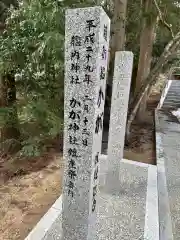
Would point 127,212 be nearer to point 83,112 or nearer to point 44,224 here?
point 44,224

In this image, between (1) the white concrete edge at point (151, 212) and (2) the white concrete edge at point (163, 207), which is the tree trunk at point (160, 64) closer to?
(2) the white concrete edge at point (163, 207)

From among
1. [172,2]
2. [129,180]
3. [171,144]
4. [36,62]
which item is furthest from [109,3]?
[129,180]

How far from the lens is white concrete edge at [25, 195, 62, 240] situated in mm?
3204

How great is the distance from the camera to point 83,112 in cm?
227

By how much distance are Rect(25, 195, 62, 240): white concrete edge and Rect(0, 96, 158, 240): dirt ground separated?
0.32 m

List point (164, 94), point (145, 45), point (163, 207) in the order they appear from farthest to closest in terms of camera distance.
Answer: point (164, 94) < point (145, 45) < point (163, 207)

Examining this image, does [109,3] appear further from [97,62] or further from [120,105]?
[97,62]

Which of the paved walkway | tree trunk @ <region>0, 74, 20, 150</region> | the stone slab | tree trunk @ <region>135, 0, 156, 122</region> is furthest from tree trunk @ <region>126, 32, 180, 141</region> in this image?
tree trunk @ <region>0, 74, 20, 150</region>

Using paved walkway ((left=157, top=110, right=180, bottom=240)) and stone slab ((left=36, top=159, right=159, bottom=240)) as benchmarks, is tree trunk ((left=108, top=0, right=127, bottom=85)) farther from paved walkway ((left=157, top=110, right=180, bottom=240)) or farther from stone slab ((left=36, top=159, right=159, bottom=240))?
stone slab ((left=36, top=159, right=159, bottom=240))

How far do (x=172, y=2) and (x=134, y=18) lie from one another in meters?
1.21

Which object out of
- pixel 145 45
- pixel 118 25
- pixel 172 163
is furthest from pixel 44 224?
pixel 145 45

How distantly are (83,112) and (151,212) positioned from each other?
2146 mm

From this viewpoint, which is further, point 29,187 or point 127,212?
point 29,187

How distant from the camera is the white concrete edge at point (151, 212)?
3.27 m
